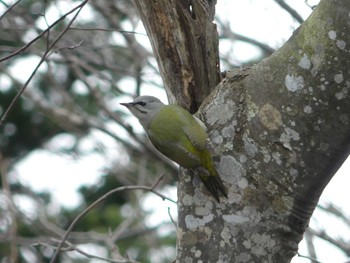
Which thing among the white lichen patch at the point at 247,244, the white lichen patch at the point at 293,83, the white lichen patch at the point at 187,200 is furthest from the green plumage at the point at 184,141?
the white lichen patch at the point at 293,83

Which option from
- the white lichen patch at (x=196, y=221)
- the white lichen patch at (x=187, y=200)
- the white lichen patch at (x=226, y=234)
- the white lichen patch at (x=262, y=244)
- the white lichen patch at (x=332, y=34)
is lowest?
the white lichen patch at (x=262, y=244)

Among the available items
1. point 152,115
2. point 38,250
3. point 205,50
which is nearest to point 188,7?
point 205,50

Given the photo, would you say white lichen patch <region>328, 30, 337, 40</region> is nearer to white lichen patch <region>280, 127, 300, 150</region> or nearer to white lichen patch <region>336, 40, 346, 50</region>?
white lichen patch <region>336, 40, 346, 50</region>

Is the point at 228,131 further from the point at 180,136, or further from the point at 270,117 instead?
the point at 180,136

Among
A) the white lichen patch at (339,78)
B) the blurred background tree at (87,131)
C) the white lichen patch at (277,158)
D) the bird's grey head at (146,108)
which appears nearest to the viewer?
the white lichen patch at (339,78)

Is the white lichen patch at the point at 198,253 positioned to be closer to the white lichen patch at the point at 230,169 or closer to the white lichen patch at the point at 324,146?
the white lichen patch at the point at 230,169

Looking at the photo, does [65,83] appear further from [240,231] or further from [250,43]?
[240,231]

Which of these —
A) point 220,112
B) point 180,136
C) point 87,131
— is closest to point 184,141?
point 180,136

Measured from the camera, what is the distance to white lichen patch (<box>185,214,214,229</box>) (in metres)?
3.61

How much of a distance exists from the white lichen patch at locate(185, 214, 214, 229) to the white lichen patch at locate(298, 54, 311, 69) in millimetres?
687

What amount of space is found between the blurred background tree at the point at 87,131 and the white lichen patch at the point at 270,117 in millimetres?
2588

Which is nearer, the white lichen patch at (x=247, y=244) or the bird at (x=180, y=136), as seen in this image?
the white lichen patch at (x=247, y=244)

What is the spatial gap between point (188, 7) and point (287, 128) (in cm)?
91

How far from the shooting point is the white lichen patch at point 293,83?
3.53 metres
